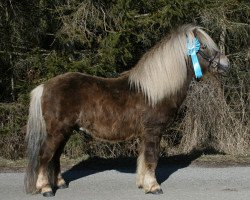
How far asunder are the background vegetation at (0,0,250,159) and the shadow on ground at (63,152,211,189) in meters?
1.77

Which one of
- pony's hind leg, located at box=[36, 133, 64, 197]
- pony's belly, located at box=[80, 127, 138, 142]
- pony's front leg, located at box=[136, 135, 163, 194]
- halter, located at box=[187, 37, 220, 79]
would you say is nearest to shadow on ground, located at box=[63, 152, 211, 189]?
pony's front leg, located at box=[136, 135, 163, 194]

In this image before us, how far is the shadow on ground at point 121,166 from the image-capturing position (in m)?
6.95

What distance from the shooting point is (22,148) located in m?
10.0

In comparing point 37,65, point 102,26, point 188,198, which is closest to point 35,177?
point 188,198

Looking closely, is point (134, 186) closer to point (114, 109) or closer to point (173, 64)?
point (114, 109)

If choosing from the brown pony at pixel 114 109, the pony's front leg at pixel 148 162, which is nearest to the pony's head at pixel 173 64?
the brown pony at pixel 114 109

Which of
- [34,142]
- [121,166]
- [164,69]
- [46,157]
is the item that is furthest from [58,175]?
[164,69]

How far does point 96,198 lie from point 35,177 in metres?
0.91

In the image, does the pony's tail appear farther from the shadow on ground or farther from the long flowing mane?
the long flowing mane

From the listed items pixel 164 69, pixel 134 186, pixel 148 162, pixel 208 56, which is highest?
pixel 208 56

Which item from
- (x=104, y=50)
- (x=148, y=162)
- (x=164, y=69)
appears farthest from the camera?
(x=104, y=50)

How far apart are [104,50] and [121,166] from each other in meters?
2.84

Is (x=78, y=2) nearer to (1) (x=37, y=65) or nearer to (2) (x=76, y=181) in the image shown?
(1) (x=37, y=65)

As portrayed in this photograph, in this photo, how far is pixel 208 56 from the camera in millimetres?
6375
